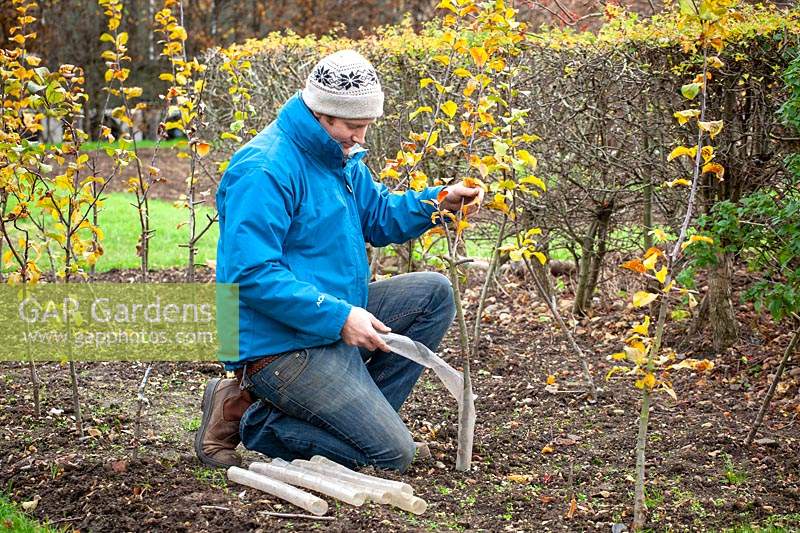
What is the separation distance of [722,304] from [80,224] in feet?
10.6

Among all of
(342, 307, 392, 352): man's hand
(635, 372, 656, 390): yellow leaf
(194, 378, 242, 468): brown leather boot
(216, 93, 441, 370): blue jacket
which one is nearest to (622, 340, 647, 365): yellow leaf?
(635, 372, 656, 390): yellow leaf

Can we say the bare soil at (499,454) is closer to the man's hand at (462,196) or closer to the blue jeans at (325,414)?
the blue jeans at (325,414)

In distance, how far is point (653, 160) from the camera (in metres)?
5.03

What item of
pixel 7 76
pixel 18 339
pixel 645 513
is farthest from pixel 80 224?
pixel 645 513

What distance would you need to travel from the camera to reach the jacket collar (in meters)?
3.32

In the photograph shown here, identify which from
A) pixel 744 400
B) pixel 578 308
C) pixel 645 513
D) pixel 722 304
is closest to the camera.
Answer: pixel 645 513

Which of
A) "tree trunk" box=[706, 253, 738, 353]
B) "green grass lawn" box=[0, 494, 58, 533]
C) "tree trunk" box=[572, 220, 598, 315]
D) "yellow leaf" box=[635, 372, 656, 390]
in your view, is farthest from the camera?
"tree trunk" box=[572, 220, 598, 315]

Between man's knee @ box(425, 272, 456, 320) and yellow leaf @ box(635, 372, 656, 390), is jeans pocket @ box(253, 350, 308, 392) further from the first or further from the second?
yellow leaf @ box(635, 372, 656, 390)

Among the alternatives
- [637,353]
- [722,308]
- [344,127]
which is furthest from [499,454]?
[722,308]

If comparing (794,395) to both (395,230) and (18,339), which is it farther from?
(18,339)

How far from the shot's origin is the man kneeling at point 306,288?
3.14 meters

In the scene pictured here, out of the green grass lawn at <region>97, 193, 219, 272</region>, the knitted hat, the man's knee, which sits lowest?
the green grass lawn at <region>97, 193, 219, 272</region>

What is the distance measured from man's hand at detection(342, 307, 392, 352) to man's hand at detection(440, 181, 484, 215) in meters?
0.58

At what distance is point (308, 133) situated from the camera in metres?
3.32
